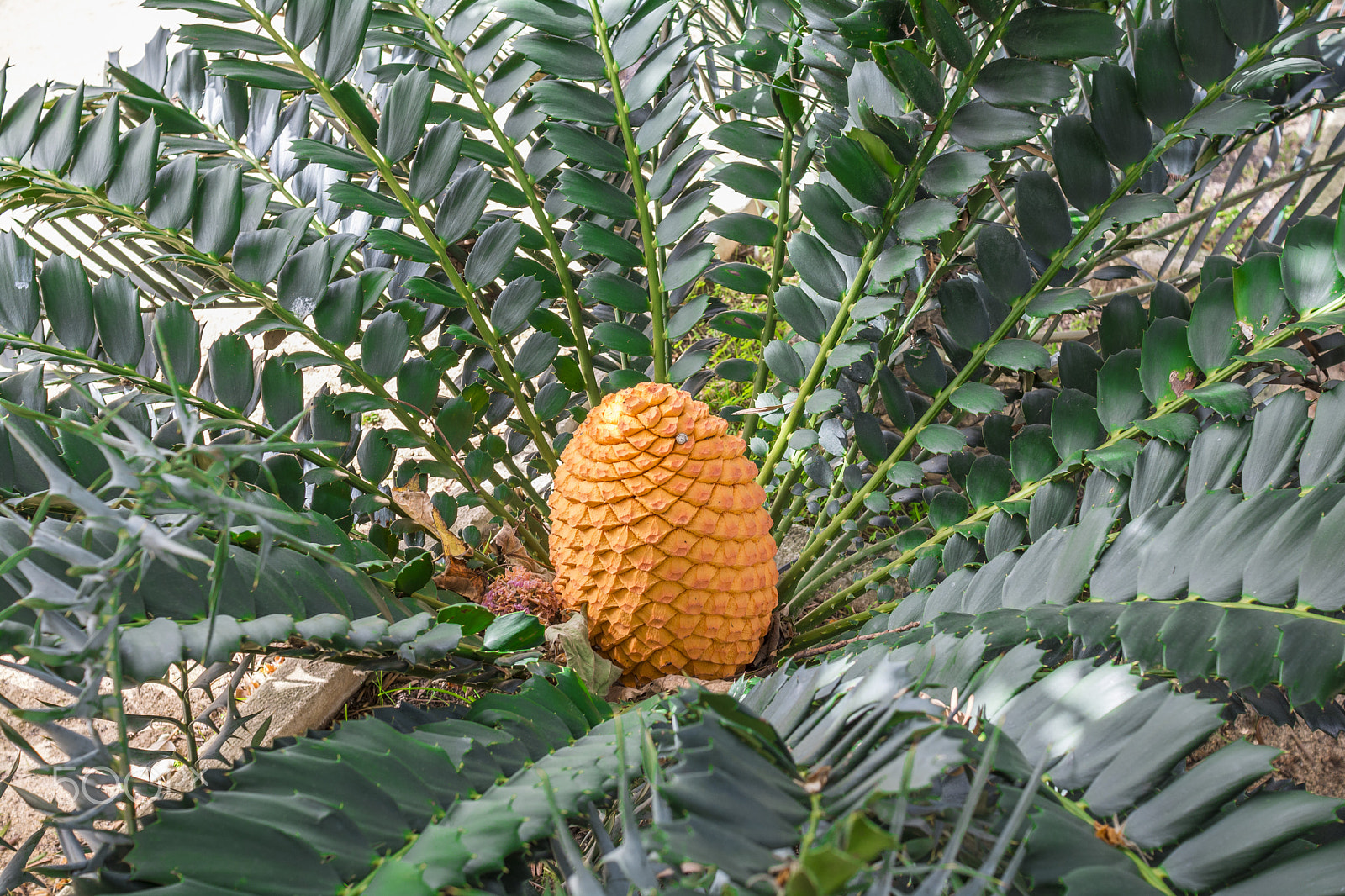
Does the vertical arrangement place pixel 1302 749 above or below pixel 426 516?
below

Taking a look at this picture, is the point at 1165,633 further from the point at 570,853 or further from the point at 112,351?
the point at 112,351

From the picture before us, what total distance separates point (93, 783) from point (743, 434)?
0.66m

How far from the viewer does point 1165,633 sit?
497 millimetres

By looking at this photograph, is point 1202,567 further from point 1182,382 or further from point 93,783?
point 93,783

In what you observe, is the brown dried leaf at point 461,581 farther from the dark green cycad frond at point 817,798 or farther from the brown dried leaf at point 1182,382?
the brown dried leaf at point 1182,382

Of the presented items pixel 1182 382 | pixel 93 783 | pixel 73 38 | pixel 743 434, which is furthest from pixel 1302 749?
pixel 73 38

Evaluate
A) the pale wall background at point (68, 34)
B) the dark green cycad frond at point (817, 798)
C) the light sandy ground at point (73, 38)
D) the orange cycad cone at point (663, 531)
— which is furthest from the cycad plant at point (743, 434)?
the pale wall background at point (68, 34)

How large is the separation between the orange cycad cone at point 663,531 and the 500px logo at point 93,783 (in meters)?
0.33

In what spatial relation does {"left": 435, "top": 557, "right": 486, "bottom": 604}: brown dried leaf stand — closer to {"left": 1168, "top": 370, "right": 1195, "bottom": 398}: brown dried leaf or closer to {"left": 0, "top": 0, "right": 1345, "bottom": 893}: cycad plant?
{"left": 0, "top": 0, "right": 1345, "bottom": 893}: cycad plant

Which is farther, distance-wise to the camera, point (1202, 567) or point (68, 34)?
point (68, 34)

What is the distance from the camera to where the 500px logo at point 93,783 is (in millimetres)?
381

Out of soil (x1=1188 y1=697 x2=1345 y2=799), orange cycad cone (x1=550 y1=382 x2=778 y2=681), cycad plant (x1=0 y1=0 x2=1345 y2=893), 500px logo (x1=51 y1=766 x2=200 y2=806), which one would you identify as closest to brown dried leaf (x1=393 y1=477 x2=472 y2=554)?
cycad plant (x1=0 y1=0 x2=1345 y2=893)

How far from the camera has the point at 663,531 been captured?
0.69 m

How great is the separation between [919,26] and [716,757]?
51 cm
